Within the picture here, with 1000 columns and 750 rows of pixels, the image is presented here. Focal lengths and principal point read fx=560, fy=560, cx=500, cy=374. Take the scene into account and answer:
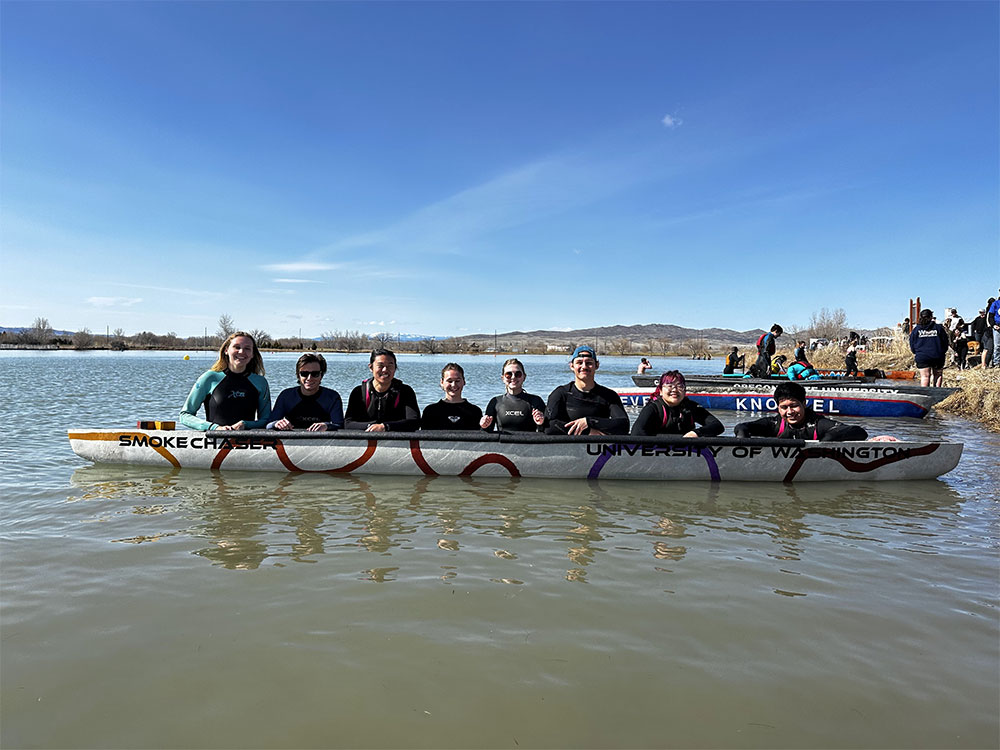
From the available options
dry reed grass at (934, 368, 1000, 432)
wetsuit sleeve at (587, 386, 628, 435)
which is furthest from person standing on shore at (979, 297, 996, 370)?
wetsuit sleeve at (587, 386, 628, 435)

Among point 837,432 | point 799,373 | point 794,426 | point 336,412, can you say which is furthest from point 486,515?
point 799,373

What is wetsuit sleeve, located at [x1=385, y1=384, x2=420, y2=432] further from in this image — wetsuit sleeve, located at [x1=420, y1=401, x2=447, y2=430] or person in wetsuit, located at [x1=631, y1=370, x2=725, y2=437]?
person in wetsuit, located at [x1=631, y1=370, x2=725, y2=437]

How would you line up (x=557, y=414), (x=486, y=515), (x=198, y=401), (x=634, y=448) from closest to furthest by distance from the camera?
(x=486, y=515)
(x=634, y=448)
(x=198, y=401)
(x=557, y=414)

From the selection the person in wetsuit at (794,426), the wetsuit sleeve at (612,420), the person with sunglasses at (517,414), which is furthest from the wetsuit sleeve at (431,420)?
the person in wetsuit at (794,426)

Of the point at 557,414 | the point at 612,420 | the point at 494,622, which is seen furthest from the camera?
the point at 557,414

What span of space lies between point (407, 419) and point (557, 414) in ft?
6.90

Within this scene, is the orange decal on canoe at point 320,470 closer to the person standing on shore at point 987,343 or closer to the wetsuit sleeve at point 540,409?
the wetsuit sleeve at point 540,409

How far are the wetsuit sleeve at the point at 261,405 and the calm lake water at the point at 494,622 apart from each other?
5.43ft

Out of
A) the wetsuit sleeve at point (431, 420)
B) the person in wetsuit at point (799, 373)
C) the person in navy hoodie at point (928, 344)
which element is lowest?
the wetsuit sleeve at point (431, 420)

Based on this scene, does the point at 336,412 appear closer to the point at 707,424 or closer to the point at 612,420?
the point at 612,420

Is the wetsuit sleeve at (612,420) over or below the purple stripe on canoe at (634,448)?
over

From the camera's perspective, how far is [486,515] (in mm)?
5875

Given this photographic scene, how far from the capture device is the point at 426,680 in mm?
2912

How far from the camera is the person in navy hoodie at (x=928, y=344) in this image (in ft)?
50.3
